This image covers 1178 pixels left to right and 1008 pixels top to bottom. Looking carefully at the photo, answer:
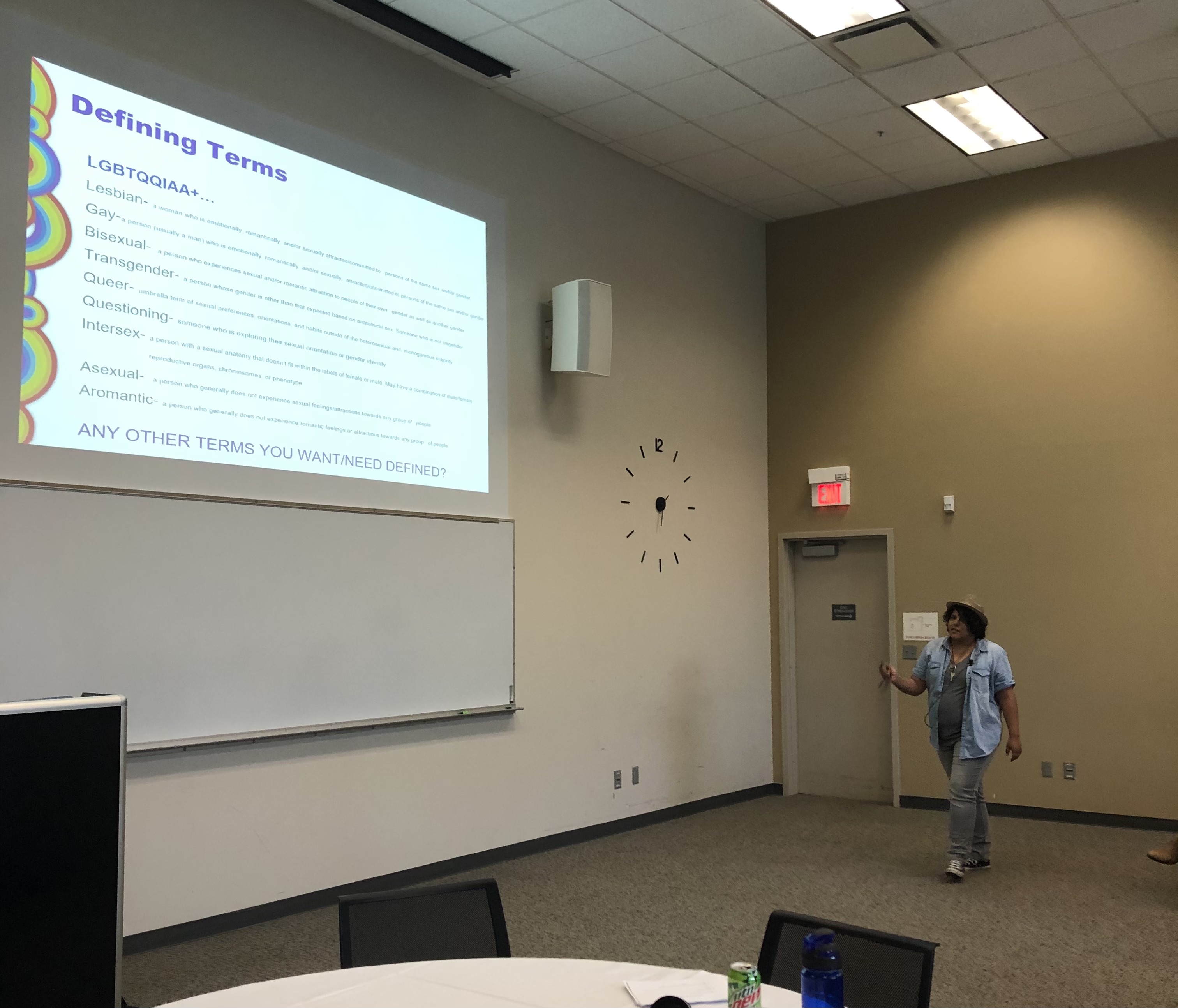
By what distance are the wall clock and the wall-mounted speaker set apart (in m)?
0.96

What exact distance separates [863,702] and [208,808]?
4.76 meters

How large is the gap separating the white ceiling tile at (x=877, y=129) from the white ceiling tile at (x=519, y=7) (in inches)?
85.0

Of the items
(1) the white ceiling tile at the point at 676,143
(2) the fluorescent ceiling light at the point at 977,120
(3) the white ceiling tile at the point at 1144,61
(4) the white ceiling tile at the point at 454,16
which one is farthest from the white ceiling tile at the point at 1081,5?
(4) the white ceiling tile at the point at 454,16

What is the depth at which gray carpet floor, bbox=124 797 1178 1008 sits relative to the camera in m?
3.86

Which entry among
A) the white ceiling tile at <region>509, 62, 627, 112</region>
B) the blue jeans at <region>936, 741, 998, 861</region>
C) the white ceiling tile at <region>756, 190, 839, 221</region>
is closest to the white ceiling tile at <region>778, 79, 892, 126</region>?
the white ceiling tile at <region>509, 62, 627, 112</region>

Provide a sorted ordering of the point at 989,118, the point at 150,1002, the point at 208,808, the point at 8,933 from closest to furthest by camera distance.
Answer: the point at 8,933, the point at 150,1002, the point at 208,808, the point at 989,118

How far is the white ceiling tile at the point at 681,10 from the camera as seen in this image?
4.98 meters

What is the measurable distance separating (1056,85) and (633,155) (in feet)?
8.19

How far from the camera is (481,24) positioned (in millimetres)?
5152

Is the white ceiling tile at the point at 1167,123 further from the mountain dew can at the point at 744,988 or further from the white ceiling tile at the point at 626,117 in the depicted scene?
the mountain dew can at the point at 744,988

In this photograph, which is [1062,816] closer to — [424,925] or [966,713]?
[966,713]

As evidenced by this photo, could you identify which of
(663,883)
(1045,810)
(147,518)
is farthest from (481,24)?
(1045,810)

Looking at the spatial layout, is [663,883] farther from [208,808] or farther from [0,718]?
[0,718]

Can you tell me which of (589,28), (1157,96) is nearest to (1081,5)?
(1157,96)
